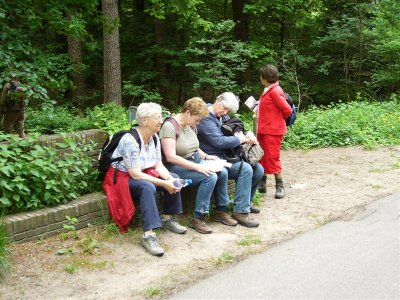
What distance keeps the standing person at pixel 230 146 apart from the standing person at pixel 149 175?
0.74 metres

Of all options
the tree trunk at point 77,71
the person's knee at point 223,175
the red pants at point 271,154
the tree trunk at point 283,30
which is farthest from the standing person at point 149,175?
the tree trunk at point 283,30

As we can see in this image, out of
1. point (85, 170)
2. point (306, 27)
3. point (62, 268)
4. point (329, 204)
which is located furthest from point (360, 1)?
point (62, 268)

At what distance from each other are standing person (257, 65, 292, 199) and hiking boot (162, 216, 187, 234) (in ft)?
6.29

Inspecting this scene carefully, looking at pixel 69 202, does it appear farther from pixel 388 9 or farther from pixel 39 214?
pixel 388 9

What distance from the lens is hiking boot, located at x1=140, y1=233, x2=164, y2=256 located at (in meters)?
4.38

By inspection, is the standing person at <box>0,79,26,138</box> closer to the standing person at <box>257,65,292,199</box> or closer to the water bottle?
the water bottle

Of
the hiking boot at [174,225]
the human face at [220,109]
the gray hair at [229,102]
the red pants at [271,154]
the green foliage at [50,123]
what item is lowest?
the hiking boot at [174,225]

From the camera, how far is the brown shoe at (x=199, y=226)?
502 cm

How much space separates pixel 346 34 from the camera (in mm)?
14930

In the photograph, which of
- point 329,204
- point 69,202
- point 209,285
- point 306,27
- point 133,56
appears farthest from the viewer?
point 306,27

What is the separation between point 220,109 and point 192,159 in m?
0.68

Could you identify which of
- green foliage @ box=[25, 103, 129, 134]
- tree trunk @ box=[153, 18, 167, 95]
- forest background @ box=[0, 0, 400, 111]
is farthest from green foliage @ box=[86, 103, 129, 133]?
tree trunk @ box=[153, 18, 167, 95]

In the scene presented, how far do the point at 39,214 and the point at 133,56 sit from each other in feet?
44.0

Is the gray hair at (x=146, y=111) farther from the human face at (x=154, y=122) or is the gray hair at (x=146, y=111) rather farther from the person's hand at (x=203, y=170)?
the person's hand at (x=203, y=170)
